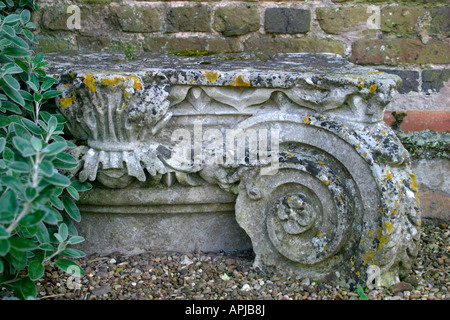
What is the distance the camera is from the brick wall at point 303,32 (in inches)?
111

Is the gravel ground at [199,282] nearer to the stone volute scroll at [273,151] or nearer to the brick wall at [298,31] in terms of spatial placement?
the stone volute scroll at [273,151]

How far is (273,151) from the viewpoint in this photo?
2.06m

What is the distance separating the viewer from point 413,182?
2.01m

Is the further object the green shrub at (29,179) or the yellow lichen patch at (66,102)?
the yellow lichen patch at (66,102)

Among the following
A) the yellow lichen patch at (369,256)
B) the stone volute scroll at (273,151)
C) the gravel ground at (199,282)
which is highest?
the stone volute scroll at (273,151)

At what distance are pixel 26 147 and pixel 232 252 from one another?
116cm

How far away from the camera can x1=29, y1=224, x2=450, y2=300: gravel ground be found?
1.97 m

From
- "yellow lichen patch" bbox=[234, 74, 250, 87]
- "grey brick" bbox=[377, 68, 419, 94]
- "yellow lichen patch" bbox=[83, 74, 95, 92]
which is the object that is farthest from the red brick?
"yellow lichen patch" bbox=[83, 74, 95, 92]

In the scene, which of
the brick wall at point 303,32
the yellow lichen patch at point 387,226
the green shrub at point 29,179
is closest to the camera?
the green shrub at point 29,179

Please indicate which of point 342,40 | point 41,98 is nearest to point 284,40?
point 342,40

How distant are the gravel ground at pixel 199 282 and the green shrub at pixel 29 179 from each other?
16 centimetres

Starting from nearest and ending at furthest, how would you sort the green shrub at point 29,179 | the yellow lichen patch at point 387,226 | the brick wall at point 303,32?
the green shrub at point 29,179, the yellow lichen patch at point 387,226, the brick wall at point 303,32

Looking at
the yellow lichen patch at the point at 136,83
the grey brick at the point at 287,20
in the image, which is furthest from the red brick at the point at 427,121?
the yellow lichen patch at the point at 136,83

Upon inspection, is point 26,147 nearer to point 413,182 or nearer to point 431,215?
point 413,182
